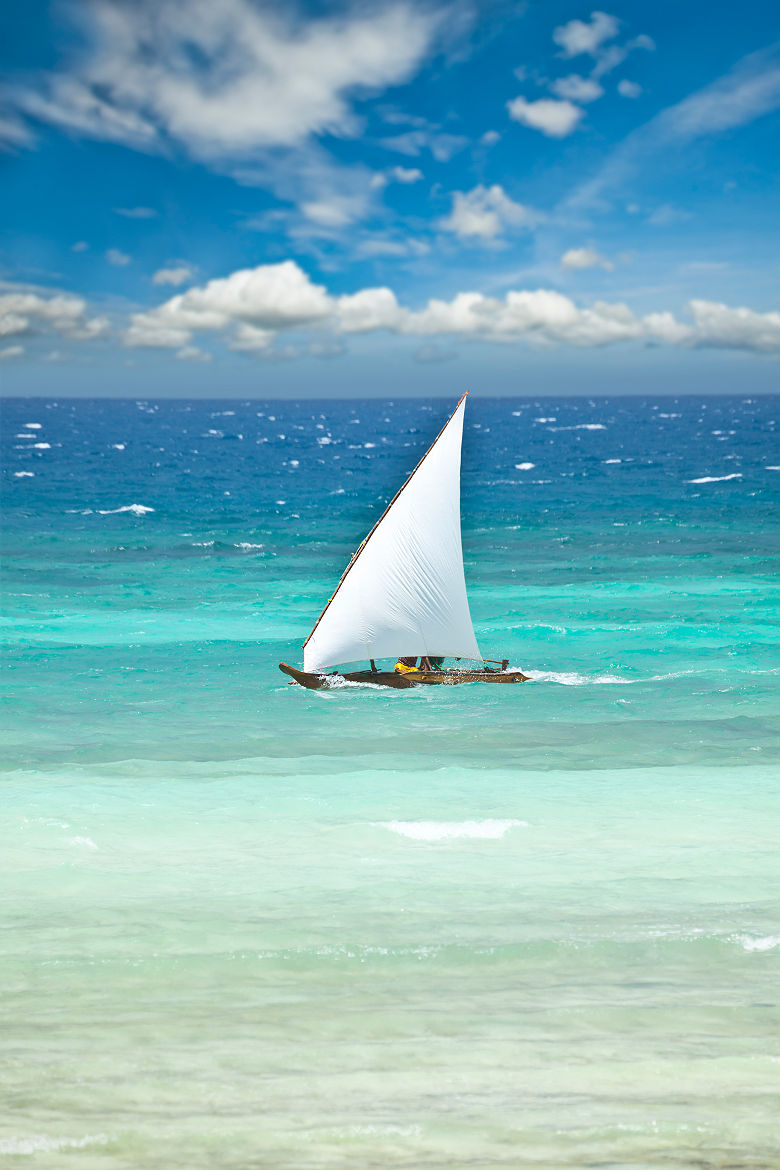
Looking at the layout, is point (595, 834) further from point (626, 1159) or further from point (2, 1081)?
point (2, 1081)

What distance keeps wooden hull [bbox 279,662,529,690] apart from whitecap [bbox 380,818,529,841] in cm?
1082

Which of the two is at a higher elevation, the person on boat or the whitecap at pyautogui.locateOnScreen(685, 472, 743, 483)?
the whitecap at pyautogui.locateOnScreen(685, 472, 743, 483)

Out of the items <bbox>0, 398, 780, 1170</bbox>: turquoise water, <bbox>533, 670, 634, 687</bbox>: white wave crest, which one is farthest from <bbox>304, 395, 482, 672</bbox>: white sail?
<bbox>533, 670, 634, 687</bbox>: white wave crest

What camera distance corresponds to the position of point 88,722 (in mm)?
25453

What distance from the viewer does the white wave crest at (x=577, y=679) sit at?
29375 mm

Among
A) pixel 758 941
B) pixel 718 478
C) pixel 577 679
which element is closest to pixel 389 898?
pixel 758 941

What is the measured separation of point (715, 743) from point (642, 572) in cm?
2698

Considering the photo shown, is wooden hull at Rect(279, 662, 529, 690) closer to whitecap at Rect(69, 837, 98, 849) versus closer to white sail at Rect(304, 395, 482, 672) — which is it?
white sail at Rect(304, 395, 482, 672)

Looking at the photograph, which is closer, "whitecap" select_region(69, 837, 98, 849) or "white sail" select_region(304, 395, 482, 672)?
"whitecap" select_region(69, 837, 98, 849)

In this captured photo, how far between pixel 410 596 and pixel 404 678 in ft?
9.09

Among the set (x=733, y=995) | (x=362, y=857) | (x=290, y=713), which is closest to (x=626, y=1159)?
(x=733, y=995)

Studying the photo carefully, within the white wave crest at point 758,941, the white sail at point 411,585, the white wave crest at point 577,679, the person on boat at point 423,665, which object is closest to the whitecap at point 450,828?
the white wave crest at point 758,941

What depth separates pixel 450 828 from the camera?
17234mm

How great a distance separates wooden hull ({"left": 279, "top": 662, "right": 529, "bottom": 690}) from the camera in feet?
92.7
